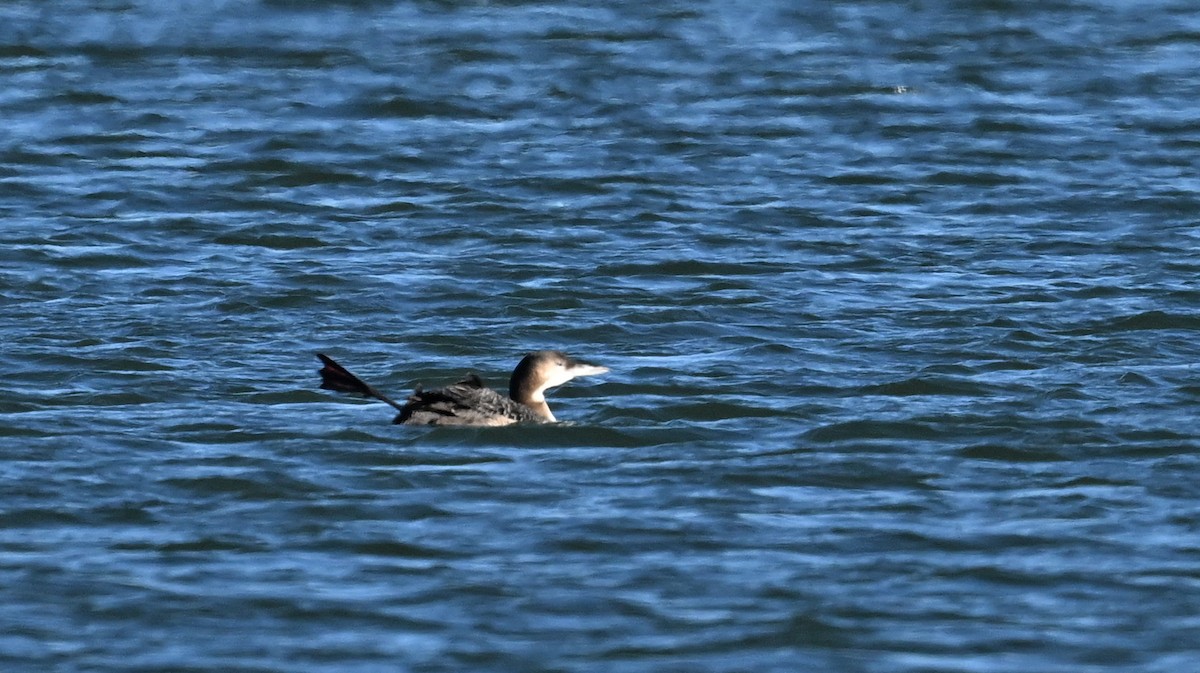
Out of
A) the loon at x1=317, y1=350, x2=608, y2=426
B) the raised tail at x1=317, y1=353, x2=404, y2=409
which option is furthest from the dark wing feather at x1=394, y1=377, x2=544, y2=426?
the raised tail at x1=317, y1=353, x2=404, y2=409

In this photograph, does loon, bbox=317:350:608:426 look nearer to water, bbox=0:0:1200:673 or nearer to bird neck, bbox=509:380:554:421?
bird neck, bbox=509:380:554:421

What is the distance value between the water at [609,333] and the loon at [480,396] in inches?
6.4

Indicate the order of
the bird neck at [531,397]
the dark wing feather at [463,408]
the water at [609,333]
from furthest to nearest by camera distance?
the bird neck at [531,397]
the dark wing feather at [463,408]
the water at [609,333]

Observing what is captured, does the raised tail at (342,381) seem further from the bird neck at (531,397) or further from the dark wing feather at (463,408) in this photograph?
the bird neck at (531,397)

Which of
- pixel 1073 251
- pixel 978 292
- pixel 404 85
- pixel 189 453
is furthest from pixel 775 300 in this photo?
pixel 404 85

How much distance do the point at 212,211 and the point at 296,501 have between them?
20.9ft

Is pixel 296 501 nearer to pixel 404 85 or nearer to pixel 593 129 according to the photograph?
pixel 593 129

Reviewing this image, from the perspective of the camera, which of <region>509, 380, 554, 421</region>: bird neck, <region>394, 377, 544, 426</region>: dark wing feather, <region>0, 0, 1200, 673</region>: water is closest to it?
<region>0, 0, 1200, 673</region>: water

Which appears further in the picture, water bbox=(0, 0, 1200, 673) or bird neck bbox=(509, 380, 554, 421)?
bird neck bbox=(509, 380, 554, 421)

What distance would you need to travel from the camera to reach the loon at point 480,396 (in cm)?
1007

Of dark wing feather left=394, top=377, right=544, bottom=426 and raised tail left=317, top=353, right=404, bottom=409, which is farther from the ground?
raised tail left=317, top=353, right=404, bottom=409

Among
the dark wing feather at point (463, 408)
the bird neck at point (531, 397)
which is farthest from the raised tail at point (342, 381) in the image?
the bird neck at point (531, 397)

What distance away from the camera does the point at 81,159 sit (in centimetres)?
1677

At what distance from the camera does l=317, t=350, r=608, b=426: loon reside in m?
10.1
